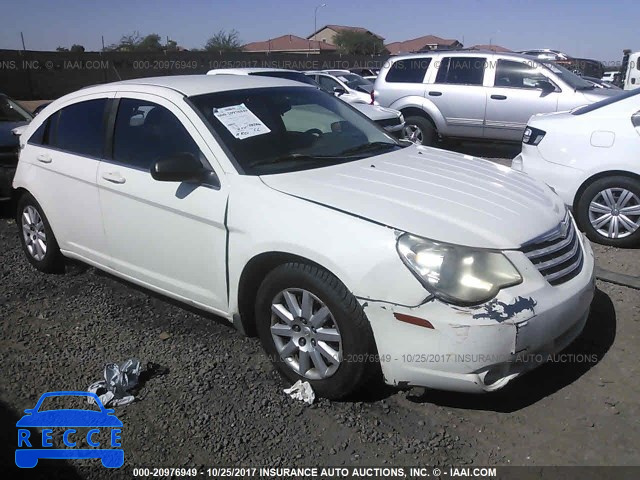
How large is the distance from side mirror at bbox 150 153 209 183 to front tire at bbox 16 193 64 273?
1904 mm

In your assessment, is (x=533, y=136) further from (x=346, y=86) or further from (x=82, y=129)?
(x=346, y=86)

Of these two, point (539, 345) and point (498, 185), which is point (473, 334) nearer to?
point (539, 345)

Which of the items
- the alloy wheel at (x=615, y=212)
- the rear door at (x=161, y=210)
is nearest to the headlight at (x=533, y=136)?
the alloy wheel at (x=615, y=212)

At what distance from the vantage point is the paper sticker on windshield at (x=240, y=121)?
3.52 m

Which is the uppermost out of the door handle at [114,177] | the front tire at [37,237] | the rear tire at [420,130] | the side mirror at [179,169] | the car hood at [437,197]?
the side mirror at [179,169]

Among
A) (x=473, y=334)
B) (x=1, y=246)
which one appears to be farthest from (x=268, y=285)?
(x=1, y=246)

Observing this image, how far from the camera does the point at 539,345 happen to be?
277cm

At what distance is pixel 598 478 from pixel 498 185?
1.69 metres

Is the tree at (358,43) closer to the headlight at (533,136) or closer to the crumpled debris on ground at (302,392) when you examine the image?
the headlight at (533,136)

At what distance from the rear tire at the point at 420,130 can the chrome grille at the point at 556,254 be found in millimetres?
7009

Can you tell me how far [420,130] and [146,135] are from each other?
708 centimetres

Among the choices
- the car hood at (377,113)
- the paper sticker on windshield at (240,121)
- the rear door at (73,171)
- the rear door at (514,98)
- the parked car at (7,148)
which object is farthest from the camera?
the rear door at (514,98)

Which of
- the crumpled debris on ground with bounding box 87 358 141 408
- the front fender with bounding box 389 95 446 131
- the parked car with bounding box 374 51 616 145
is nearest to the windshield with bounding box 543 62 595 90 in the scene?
the parked car with bounding box 374 51 616 145

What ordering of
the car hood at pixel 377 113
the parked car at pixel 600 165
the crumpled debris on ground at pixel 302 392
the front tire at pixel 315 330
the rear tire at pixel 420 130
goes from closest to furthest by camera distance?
the front tire at pixel 315 330 → the crumpled debris on ground at pixel 302 392 → the parked car at pixel 600 165 → the car hood at pixel 377 113 → the rear tire at pixel 420 130
